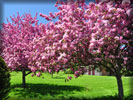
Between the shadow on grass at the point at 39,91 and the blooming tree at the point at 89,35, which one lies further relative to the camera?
the shadow on grass at the point at 39,91

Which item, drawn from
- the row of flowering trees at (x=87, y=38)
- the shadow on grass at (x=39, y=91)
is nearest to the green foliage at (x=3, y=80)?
the row of flowering trees at (x=87, y=38)

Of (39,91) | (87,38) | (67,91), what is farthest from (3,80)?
(67,91)

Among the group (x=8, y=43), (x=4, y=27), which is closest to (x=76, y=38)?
(x=8, y=43)

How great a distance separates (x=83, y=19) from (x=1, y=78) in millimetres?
5398

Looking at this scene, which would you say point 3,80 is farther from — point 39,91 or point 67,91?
point 67,91

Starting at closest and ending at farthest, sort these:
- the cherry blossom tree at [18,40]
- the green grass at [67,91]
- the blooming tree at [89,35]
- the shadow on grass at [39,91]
→ the blooming tree at [89,35], the green grass at [67,91], the shadow on grass at [39,91], the cherry blossom tree at [18,40]

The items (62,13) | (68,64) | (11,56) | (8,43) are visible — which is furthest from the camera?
(8,43)

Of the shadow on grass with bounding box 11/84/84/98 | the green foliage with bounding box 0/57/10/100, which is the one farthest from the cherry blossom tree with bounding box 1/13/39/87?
the green foliage with bounding box 0/57/10/100

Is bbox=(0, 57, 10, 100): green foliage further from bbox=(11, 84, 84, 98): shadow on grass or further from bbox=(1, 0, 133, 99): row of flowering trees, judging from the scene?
bbox=(11, 84, 84, 98): shadow on grass

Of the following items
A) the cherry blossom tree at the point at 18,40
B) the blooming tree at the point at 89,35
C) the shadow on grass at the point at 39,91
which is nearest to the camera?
the blooming tree at the point at 89,35

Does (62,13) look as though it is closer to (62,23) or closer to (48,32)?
(62,23)

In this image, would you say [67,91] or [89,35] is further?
[67,91]

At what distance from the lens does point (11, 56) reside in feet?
50.6

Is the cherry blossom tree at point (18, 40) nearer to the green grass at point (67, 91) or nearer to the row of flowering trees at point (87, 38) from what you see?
the green grass at point (67, 91)
